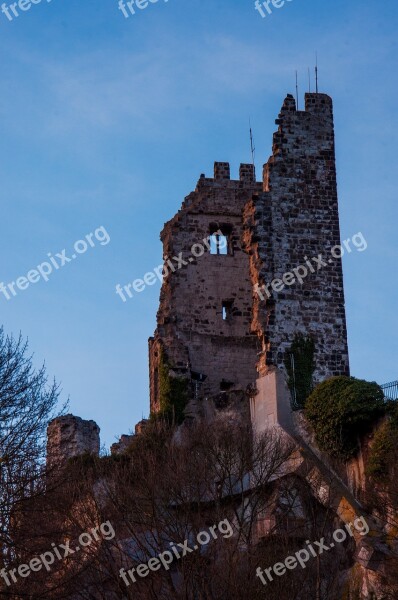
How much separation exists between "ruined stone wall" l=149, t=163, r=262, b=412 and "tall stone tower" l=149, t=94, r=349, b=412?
→ 0.03 m

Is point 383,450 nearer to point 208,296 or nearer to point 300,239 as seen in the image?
point 300,239

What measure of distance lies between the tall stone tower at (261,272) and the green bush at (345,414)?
290 cm

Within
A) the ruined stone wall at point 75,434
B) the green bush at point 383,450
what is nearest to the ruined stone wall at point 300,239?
the green bush at point 383,450

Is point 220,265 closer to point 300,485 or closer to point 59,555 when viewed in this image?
point 300,485

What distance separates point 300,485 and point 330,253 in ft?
30.0

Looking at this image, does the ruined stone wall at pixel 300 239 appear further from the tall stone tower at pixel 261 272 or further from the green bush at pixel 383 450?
the green bush at pixel 383 450

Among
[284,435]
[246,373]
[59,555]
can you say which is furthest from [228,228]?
[59,555]

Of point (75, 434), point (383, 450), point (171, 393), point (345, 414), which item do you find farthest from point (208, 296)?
point (383, 450)

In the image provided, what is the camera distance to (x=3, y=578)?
27453mm

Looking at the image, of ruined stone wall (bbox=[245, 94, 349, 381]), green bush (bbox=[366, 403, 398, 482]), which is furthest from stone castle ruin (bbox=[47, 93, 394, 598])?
green bush (bbox=[366, 403, 398, 482])

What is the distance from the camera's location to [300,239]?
3988 cm

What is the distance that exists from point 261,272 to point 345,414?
236 inches

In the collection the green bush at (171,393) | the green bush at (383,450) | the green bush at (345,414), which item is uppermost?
the green bush at (171,393)

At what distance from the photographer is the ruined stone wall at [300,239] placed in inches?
1523
